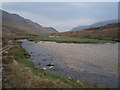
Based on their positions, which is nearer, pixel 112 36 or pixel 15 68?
pixel 15 68

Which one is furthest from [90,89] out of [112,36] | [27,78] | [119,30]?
[119,30]

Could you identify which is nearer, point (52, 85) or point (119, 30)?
point (52, 85)

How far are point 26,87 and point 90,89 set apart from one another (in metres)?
5.68

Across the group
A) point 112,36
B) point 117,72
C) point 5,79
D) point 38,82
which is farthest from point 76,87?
point 112,36

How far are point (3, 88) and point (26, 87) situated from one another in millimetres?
2105

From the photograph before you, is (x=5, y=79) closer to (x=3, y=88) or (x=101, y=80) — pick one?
(x=3, y=88)

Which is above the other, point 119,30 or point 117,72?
point 119,30

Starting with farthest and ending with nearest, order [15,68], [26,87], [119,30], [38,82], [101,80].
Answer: [119,30], [15,68], [101,80], [38,82], [26,87]

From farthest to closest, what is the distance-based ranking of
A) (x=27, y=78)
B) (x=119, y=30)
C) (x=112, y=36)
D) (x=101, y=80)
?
(x=119, y=30) → (x=112, y=36) → (x=101, y=80) → (x=27, y=78)

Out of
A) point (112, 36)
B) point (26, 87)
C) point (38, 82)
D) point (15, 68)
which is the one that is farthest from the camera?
point (112, 36)

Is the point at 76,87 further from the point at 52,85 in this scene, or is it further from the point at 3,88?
the point at 3,88

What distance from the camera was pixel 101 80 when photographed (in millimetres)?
21812

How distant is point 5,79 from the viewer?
20094 millimetres

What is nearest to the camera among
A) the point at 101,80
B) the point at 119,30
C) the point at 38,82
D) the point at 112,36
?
the point at 38,82
